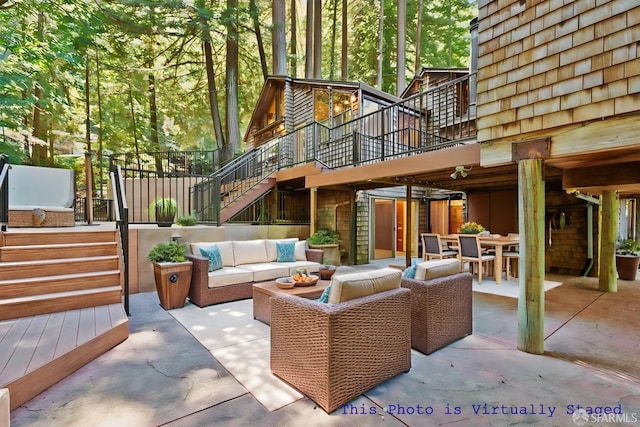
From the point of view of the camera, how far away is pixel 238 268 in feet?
17.2

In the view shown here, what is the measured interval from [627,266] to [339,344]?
7886mm

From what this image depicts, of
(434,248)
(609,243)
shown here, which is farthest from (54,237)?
(609,243)

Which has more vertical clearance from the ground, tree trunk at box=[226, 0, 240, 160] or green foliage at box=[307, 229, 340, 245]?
tree trunk at box=[226, 0, 240, 160]

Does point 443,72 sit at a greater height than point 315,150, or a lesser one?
greater

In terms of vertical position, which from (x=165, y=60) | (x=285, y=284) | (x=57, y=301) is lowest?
(x=57, y=301)

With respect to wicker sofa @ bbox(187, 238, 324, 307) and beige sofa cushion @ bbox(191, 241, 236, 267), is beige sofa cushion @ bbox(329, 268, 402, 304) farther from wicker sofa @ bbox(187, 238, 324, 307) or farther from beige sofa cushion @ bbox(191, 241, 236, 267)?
beige sofa cushion @ bbox(191, 241, 236, 267)

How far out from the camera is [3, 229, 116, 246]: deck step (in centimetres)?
397

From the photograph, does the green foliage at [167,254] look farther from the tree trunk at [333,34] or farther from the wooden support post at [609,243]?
the tree trunk at [333,34]

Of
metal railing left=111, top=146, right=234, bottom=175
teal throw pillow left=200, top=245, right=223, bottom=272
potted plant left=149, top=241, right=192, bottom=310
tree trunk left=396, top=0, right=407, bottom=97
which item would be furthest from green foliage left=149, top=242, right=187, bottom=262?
tree trunk left=396, top=0, right=407, bottom=97

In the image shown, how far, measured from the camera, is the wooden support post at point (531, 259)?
3.14 meters

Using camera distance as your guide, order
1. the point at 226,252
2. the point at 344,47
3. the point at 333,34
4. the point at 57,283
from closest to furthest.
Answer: the point at 57,283 < the point at 226,252 < the point at 344,47 < the point at 333,34

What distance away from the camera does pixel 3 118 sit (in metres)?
8.82

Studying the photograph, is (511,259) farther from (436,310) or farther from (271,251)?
(271,251)

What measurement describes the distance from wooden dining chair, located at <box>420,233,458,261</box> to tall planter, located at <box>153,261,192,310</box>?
16.5 ft
